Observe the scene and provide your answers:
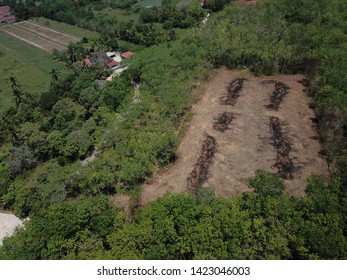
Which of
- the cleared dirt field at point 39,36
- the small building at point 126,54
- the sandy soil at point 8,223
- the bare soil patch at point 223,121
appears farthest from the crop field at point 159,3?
the sandy soil at point 8,223

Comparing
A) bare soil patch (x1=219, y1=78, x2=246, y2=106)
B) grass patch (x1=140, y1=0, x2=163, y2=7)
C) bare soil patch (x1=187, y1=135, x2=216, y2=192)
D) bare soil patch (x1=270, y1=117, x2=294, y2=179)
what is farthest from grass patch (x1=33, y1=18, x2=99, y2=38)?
bare soil patch (x1=270, y1=117, x2=294, y2=179)

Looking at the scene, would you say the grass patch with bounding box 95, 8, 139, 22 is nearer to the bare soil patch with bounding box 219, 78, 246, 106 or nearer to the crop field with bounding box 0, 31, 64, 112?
the crop field with bounding box 0, 31, 64, 112

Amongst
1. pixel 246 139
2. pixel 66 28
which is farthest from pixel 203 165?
pixel 66 28

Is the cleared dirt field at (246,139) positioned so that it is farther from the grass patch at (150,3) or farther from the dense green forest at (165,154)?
the grass patch at (150,3)

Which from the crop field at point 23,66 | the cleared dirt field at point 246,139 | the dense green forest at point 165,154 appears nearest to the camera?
the dense green forest at point 165,154

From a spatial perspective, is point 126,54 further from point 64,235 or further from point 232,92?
point 64,235

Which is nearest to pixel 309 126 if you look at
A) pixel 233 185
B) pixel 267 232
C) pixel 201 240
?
pixel 233 185
